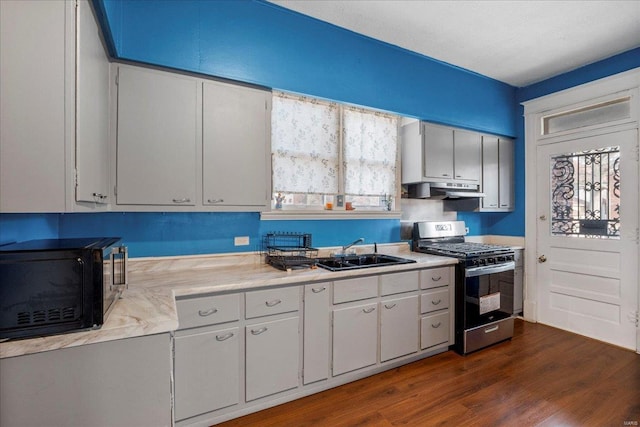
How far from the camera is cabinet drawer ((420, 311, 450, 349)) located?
2.84m

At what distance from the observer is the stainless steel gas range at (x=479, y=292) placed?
2.98 metres

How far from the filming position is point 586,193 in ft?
11.4

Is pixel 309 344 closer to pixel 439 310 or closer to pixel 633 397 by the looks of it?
pixel 439 310

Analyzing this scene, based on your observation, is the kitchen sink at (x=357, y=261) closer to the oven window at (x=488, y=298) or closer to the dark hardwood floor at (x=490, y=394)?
the oven window at (x=488, y=298)

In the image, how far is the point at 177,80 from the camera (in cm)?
215

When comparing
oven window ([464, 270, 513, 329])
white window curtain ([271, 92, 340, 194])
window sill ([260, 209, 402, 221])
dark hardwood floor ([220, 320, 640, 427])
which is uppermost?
white window curtain ([271, 92, 340, 194])

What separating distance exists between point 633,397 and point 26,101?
13.7 feet

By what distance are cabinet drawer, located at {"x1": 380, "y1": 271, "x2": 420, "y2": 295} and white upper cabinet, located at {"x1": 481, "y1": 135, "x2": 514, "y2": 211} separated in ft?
5.68

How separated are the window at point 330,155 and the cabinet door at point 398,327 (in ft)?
3.51

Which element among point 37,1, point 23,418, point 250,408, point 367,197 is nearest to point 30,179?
point 37,1

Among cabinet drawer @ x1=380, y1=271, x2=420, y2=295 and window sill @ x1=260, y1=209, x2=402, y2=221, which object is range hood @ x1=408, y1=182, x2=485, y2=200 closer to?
window sill @ x1=260, y1=209, x2=402, y2=221

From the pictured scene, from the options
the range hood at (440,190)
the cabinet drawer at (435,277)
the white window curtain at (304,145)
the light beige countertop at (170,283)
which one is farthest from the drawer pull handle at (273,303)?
the range hood at (440,190)

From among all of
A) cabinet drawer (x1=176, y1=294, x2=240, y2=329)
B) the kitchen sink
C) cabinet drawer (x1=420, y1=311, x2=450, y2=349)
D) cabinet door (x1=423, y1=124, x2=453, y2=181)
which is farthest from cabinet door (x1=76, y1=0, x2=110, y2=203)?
cabinet door (x1=423, y1=124, x2=453, y2=181)

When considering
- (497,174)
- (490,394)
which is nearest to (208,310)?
(490,394)
